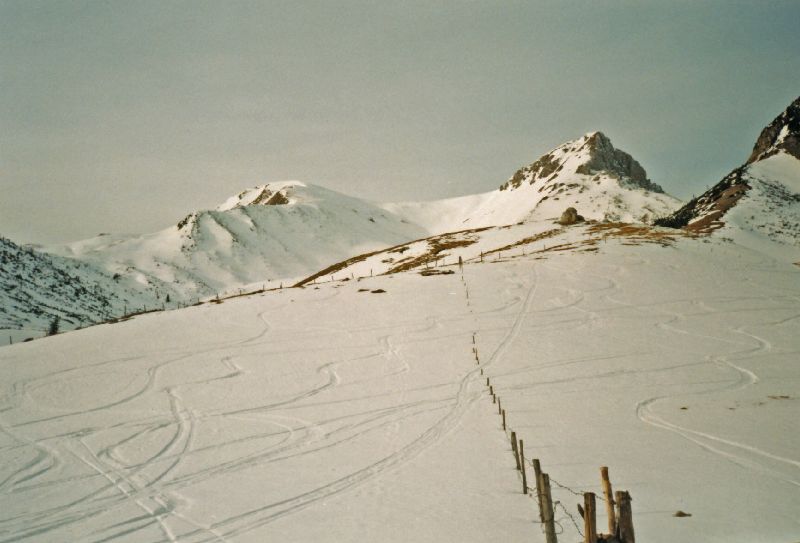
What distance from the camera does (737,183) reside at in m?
72.2

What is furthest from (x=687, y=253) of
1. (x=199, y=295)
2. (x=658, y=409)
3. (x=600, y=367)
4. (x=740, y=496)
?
(x=199, y=295)

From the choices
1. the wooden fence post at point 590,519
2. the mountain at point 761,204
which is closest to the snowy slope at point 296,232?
the mountain at point 761,204

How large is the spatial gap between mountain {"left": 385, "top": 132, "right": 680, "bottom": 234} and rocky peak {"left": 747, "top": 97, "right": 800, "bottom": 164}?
22.2m

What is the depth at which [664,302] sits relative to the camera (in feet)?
118

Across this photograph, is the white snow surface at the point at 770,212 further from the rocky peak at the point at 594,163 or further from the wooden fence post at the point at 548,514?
the rocky peak at the point at 594,163

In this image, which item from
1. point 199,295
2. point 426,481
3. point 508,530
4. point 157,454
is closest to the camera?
point 508,530

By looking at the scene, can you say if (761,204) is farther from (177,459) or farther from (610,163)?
(610,163)

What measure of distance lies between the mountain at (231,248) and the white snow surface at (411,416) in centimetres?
11228

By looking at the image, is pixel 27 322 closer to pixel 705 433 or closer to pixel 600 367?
pixel 600 367

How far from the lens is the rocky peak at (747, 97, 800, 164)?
273 feet

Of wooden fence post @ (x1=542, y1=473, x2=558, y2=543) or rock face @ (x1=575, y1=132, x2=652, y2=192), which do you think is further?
rock face @ (x1=575, y1=132, x2=652, y2=192)

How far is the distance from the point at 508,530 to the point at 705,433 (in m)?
9.08

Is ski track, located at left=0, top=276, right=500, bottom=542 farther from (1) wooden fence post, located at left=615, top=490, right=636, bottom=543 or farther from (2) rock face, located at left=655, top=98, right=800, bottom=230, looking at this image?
(2) rock face, located at left=655, top=98, right=800, bottom=230

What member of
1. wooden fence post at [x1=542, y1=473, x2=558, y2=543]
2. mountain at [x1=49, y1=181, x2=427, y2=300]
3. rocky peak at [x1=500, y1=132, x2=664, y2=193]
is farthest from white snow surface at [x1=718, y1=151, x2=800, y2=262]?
mountain at [x1=49, y1=181, x2=427, y2=300]
